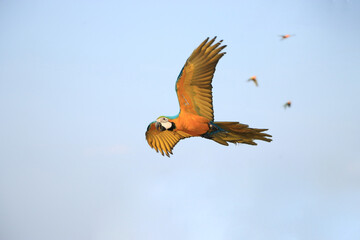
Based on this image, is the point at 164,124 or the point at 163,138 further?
the point at 163,138

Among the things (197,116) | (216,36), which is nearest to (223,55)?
(216,36)

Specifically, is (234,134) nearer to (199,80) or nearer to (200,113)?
(200,113)

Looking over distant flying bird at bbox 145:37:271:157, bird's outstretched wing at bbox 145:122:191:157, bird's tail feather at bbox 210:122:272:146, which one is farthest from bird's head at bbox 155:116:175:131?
bird's tail feather at bbox 210:122:272:146

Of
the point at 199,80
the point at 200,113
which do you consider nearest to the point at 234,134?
the point at 200,113

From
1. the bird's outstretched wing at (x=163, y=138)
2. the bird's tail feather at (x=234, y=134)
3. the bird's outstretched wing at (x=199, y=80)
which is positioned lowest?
the bird's tail feather at (x=234, y=134)

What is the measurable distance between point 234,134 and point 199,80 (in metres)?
0.90

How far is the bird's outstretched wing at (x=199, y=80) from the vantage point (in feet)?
24.0

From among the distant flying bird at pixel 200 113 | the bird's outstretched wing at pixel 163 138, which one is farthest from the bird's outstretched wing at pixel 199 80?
the bird's outstretched wing at pixel 163 138

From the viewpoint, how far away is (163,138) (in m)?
7.80

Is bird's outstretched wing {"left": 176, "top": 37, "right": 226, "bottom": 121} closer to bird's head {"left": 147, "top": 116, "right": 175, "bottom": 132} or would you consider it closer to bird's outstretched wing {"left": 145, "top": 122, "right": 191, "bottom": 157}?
bird's head {"left": 147, "top": 116, "right": 175, "bottom": 132}

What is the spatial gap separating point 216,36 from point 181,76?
0.71m

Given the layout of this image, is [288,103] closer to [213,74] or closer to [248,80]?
[248,80]

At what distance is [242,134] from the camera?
758 cm

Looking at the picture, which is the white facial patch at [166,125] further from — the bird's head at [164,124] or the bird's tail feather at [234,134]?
the bird's tail feather at [234,134]
